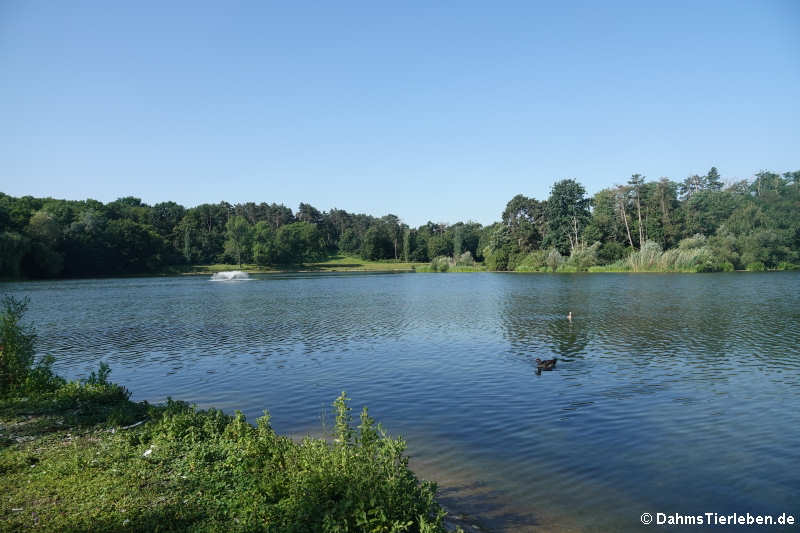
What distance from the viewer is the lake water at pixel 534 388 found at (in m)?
9.20

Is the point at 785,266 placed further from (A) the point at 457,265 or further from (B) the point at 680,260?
(A) the point at 457,265

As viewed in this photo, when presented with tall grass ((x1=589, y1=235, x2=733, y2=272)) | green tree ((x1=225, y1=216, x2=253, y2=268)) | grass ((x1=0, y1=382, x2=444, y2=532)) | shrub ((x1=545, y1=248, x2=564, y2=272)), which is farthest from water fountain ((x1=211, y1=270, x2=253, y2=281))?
grass ((x1=0, y1=382, x2=444, y2=532))

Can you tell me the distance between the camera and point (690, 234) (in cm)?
10006

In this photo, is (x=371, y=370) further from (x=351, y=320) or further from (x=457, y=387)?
(x=351, y=320)

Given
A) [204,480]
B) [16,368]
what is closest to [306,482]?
[204,480]

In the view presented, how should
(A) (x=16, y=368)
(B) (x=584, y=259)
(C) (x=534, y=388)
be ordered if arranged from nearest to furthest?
(A) (x=16, y=368) < (C) (x=534, y=388) < (B) (x=584, y=259)

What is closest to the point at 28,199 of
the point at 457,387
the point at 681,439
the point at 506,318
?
the point at 506,318

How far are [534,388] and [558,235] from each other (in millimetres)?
99211

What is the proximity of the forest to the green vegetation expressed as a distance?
8728 centimetres

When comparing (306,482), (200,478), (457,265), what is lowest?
(200,478)

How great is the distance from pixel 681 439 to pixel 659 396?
143 inches

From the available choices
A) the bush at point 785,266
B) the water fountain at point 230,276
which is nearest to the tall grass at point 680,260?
the bush at point 785,266

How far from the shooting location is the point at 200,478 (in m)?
7.83

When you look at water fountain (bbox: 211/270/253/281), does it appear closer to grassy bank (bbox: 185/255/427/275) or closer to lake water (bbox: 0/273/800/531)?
grassy bank (bbox: 185/255/427/275)
